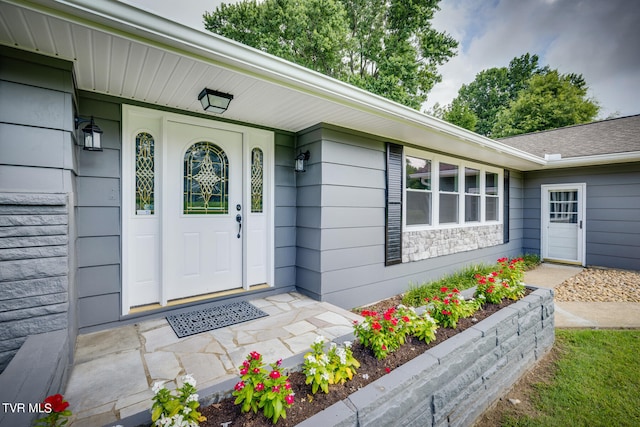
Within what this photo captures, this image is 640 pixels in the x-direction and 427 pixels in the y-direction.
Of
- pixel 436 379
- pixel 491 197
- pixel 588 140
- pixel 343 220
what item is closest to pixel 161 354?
pixel 436 379

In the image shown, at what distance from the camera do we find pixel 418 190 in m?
4.61

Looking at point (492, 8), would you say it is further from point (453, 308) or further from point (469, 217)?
point (453, 308)

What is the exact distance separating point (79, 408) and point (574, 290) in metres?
6.24

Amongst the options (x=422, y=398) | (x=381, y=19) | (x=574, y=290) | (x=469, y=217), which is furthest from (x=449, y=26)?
(x=422, y=398)

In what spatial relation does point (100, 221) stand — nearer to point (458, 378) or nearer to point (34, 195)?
point (34, 195)

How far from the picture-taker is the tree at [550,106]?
1650cm

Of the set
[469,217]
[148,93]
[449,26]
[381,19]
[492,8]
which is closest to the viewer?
[148,93]

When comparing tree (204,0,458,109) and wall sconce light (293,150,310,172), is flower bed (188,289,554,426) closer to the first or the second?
wall sconce light (293,150,310,172)

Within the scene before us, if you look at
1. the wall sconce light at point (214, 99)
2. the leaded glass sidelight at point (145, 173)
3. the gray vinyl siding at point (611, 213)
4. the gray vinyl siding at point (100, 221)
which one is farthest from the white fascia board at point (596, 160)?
the gray vinyl siding at point (100, 221)

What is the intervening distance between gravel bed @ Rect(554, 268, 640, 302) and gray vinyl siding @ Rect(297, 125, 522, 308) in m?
2.76

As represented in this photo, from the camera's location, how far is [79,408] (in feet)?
5.12

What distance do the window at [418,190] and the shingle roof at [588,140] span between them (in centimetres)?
376

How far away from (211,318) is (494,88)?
25.5m

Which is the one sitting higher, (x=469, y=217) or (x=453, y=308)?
(x=469, y=217)
